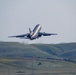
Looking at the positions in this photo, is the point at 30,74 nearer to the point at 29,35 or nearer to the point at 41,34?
the point at 29,35

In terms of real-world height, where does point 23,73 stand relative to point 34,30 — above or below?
below

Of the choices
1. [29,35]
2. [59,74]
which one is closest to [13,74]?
[59,74]

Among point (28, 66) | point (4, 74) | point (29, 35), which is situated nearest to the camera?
point (4, 74)

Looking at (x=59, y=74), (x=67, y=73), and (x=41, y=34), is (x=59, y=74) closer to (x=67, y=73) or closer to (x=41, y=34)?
(x=67, y=73)

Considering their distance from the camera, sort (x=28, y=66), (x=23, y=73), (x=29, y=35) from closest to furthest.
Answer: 1. (x=23, y=73)
2. (x=29, y=35)
3. (x=28, y=66)

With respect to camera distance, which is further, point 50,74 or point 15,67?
point 15,67

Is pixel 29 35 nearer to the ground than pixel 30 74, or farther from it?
farther from it

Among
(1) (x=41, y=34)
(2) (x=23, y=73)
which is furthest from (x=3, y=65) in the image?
(2) (x=23, y=73)

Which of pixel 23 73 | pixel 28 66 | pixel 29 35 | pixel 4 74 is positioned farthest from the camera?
pixel 28 66

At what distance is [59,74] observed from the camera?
160375 millimetres

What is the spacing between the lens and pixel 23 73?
165250mm

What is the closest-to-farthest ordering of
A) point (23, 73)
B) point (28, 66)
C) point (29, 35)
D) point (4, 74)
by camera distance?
1. point (4, 74)
2. point (23, 73)
3. point (29, 35)
4. point (28, 66)

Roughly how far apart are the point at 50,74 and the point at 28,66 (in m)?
40.0

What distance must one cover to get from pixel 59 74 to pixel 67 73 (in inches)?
167
